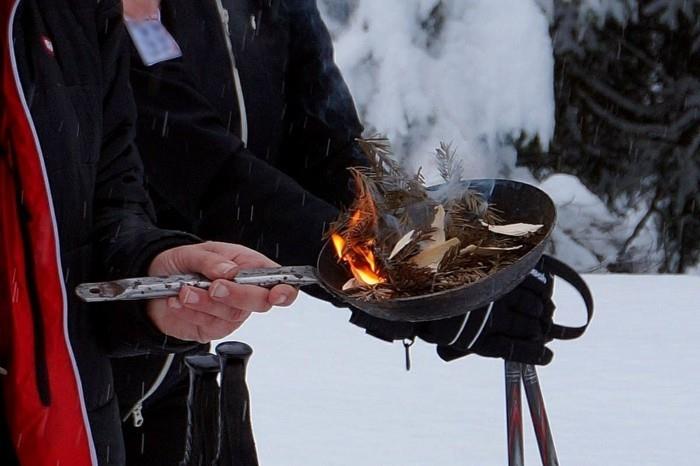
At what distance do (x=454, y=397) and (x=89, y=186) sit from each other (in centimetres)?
184

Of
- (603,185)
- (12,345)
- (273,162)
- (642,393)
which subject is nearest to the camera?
(12,345)

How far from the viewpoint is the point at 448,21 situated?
6.44m

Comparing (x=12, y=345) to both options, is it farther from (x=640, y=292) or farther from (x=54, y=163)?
(x=640, y=292)

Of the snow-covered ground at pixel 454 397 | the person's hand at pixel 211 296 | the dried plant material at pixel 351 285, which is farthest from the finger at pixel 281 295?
the snow-covered ground at pixel 454 397

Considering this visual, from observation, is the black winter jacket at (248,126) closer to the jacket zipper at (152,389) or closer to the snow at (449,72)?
the jacket zipper at (152,389)

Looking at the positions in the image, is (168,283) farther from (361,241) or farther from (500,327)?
(500,327)

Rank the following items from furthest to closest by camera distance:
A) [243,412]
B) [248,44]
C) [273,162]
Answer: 1. [273,162]
2. [248,44]
3. [243,412]

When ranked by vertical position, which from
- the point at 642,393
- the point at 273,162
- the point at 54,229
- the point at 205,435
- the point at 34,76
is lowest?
the point at 642,393

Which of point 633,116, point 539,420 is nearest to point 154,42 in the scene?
point 539,420

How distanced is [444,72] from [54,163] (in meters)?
5.61

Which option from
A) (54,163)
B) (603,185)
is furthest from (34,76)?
(603,185)

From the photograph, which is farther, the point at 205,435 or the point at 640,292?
the point at 640,292

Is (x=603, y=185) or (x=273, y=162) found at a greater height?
(x=273, y=162)

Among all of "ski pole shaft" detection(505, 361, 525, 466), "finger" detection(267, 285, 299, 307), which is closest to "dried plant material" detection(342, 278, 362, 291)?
"finger" detection(267, 285, 299, 307)
